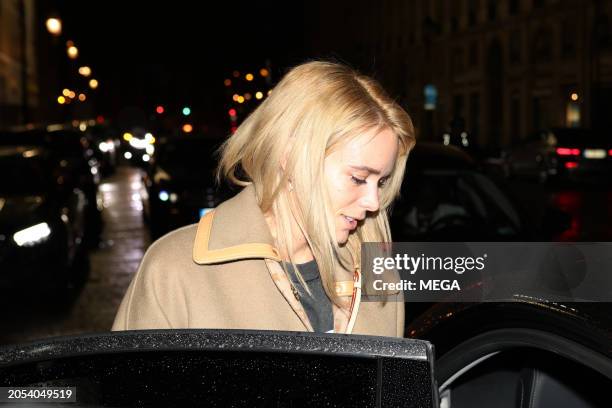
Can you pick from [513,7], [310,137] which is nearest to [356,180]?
[310,137]

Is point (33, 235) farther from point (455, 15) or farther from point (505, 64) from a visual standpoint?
point (455, 15)

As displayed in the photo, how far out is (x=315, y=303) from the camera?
237cm

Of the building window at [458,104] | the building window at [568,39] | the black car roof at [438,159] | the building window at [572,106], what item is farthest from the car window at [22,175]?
the building window at [458,104]

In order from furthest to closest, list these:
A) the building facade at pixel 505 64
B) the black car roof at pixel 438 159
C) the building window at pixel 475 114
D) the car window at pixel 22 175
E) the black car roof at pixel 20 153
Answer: the building window at pixel 475 114 → the building facade at pixel 505 64 → the black car roof at pixel 20 153 → the car window at pixel 22 175 → the black car roof at pixel 438 159

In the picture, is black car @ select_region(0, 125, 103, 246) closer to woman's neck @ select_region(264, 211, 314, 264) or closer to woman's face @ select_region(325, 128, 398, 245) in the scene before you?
woman's neck @ select_region(264, 211, 314, 264)

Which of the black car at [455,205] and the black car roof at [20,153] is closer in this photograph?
the black car at [455,205]

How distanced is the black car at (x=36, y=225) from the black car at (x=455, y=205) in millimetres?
3717

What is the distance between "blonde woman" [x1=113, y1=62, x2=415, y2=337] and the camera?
2.21 m

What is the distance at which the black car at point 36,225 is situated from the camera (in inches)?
345

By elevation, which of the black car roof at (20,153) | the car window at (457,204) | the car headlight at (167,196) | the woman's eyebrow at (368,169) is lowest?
the car headlight at (167,196)

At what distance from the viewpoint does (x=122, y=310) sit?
2307mm

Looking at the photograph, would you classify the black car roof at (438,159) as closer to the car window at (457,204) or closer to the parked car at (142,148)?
the car window at (457,204)

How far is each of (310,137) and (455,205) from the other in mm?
5073

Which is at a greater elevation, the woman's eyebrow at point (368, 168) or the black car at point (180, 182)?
the woman's eyebrow at point (368, 168)
